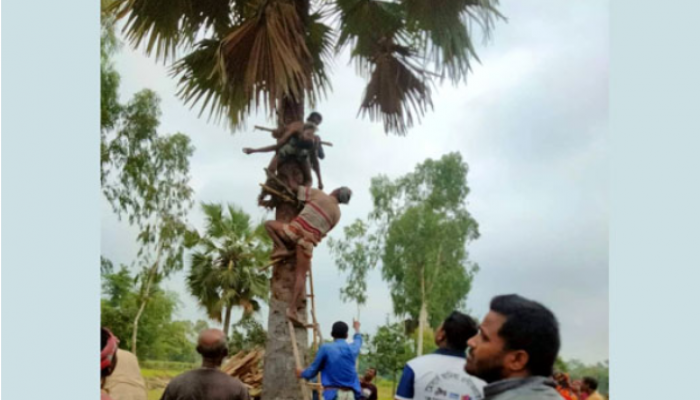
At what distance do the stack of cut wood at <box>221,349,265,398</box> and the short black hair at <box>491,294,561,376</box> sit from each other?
600 cm

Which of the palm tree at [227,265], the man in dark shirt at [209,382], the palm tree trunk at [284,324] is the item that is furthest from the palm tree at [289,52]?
the man in dark shirt at [209,382]

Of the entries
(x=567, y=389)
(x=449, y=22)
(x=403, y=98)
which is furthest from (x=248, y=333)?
(x=567, y=389)

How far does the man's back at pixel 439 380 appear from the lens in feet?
9.76

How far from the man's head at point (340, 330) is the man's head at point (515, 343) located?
9.72 feet

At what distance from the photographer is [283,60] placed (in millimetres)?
6008

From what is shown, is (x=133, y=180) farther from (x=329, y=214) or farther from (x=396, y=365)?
(x=396, y=365)

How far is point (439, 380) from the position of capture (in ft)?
9.77

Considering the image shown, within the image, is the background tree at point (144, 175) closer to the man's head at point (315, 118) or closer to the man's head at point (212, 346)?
the man's head at point (315, 118)

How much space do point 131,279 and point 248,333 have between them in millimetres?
1850

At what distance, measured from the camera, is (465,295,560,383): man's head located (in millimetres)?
2086

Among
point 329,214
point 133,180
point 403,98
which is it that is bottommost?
point 329,214

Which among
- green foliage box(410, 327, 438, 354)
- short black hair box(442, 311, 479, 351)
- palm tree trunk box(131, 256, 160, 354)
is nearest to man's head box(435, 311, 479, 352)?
short black hair box(442, 311, 479, 351)

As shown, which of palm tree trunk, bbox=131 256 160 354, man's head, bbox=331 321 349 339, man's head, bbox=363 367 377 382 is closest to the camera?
man's head, bbox=331 321 349 339

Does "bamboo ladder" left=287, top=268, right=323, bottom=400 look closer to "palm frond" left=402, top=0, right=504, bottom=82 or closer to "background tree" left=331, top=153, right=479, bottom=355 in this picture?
"background tree" left=331, top=153, right=479, bottom=355
